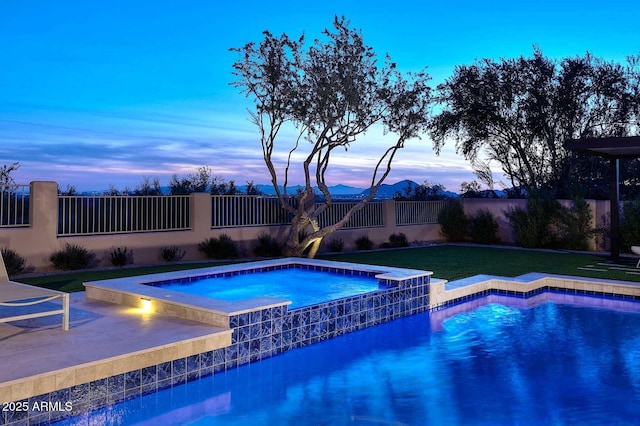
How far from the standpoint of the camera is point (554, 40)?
A: 18.3 metres

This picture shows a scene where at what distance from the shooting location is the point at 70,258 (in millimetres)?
10203

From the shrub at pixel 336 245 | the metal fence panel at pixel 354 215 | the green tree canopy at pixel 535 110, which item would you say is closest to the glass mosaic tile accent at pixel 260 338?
the shrub at pixel 336 245

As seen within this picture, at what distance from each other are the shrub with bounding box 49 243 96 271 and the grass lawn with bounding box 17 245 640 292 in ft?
0.98

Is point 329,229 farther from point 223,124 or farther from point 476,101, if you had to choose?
point 476,101

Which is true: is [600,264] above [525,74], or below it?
A: below

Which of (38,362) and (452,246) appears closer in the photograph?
(38,362)

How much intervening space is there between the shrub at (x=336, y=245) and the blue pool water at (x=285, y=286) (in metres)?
5.31

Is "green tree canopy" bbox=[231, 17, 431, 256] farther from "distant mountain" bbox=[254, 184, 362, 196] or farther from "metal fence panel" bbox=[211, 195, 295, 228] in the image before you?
"distant mountain" bbox=[254, 184, 362, 196]

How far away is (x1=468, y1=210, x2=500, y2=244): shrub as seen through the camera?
56.4ft

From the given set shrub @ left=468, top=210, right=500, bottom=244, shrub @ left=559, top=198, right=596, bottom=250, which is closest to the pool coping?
shrub @ left=559, top=198, right=596, bottom=250

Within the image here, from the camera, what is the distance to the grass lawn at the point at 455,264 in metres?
9.35

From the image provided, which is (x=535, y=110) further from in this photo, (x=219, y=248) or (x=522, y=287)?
(x=219, y=248)

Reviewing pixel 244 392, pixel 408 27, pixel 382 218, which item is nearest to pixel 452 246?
pixel 382 218

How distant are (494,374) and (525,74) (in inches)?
725
